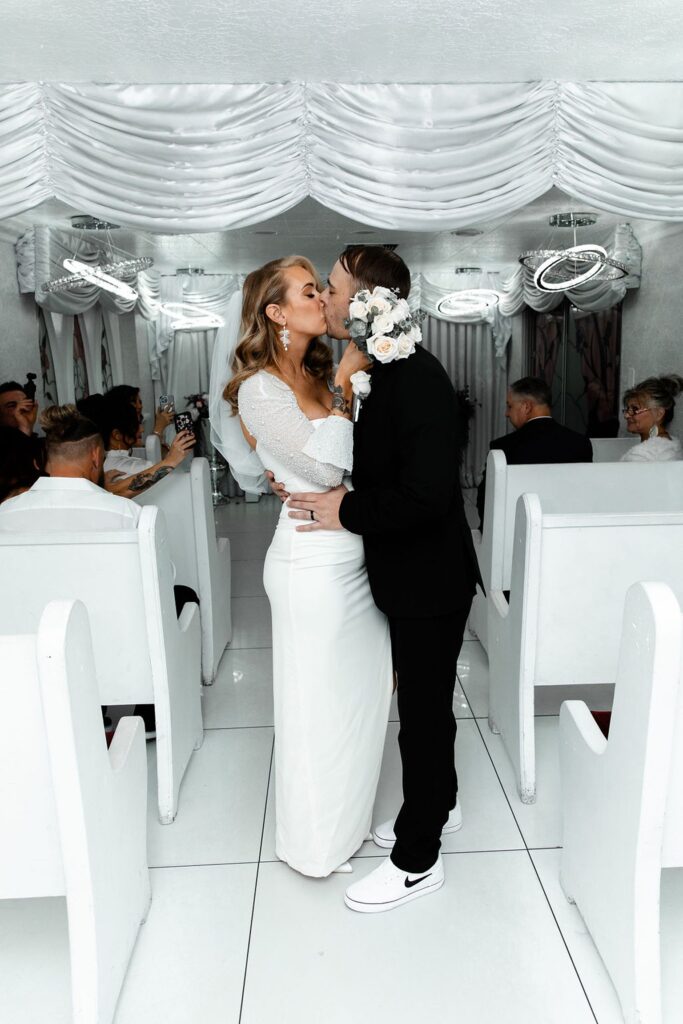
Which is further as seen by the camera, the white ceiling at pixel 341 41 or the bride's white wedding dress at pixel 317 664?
the white ceiling at pixel 341 41

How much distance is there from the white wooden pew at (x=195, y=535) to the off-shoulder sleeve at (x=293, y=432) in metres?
1.44

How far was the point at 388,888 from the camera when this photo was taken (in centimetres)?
198

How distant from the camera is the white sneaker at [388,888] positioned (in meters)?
1.96

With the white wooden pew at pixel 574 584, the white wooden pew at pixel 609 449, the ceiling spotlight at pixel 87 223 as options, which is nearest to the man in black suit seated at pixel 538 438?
the white wooden pew at pixel 609 449

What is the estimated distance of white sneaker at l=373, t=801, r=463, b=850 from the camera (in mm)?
2234

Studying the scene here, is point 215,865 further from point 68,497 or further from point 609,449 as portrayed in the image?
point 609,449

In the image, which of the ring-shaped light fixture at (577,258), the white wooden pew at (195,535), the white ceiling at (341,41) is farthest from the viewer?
the ring-shaped light fixture at (577,258)

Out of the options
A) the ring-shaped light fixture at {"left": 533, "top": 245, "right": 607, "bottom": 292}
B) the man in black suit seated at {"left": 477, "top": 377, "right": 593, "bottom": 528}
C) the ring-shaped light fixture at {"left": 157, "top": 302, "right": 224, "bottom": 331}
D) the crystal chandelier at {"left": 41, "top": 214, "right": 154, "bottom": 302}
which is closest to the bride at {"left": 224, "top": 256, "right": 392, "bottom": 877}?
the man in black suit seated at {"left": 477, "top": 377, "right": 593, "bottom": 528}

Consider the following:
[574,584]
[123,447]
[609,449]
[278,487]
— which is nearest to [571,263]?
[609,449]

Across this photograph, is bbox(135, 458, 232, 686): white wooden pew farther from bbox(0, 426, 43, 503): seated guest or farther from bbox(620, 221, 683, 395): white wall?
bbox(620, 221, 683, 395): white wall

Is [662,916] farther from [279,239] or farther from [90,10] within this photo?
[279,239]

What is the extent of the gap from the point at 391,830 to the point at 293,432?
3.75ft

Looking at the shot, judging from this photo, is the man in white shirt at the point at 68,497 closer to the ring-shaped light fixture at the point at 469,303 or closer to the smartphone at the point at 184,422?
the smartphone at the point at 184,422

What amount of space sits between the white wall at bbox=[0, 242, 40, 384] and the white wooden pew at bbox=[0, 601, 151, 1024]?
166 inches
